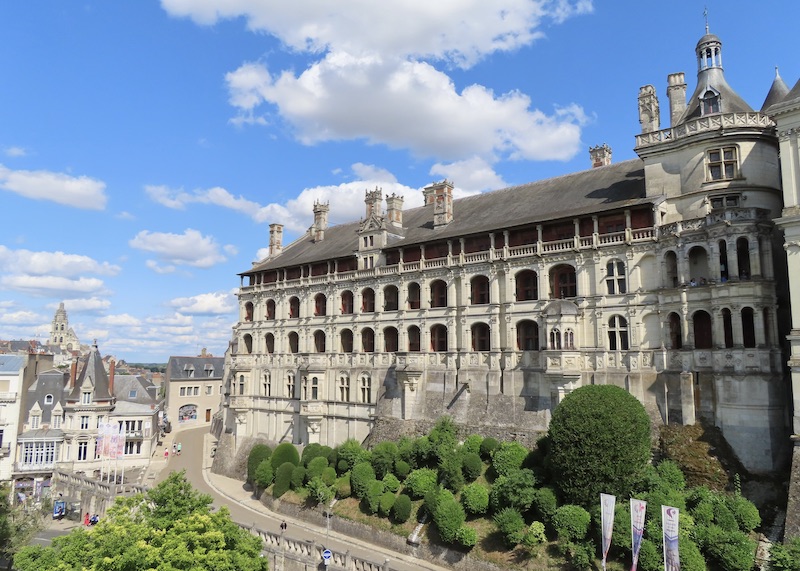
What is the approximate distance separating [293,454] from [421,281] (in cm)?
1932

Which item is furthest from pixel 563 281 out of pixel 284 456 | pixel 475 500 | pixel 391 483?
pixel 284 456

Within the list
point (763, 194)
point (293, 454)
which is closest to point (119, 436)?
point (293, 454)

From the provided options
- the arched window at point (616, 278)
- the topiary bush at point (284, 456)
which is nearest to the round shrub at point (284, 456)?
the topiary bush at point (284, 456)

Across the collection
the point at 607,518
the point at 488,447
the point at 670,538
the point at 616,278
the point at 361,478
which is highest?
the point at 616,278

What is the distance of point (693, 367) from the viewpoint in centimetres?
3500

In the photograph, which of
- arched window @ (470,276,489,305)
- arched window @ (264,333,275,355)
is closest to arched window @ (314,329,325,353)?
arched window @ (264,333,275,355)

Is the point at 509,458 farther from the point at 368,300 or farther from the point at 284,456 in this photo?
the point at 368,300

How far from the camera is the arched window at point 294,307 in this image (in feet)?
201

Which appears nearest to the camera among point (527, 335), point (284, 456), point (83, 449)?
point (527, 335)

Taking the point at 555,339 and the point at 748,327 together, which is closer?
the point at 748,327

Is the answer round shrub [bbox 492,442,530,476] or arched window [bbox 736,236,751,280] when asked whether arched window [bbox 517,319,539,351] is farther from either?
arched window [bbox 736,236,751,280]

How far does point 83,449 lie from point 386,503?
4078cm

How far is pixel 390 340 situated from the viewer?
5212 cm

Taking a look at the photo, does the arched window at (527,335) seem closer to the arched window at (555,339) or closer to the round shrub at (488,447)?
the arched window at (555,339)
